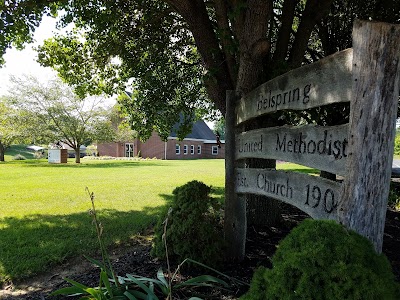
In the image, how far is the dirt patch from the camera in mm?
3398

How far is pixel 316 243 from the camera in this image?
157 centimetres

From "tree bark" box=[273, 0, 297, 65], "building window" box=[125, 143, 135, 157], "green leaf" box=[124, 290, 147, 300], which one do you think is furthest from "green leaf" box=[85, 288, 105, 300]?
"building window" box=[125, 143, 135, 157]

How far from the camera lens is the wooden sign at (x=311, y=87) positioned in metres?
1.92

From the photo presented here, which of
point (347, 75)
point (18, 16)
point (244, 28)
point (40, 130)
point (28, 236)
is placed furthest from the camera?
point (40, 130)

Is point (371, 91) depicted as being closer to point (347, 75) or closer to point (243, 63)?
point (347, 75)

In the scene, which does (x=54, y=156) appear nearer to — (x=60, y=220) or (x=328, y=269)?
(x=60, y=220)

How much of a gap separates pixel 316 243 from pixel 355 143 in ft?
1.90

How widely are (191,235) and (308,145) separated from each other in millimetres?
1897

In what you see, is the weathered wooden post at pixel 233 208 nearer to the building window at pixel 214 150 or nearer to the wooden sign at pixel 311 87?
the wooden sign at pixel 311 87

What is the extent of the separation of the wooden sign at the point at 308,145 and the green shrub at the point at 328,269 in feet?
1.41

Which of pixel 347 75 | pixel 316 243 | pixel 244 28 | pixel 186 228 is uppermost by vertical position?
pixel 244 28

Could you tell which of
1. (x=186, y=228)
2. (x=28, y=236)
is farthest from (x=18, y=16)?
(x=186, y=228)

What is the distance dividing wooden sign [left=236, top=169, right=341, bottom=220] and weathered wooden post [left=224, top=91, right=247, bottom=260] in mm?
497

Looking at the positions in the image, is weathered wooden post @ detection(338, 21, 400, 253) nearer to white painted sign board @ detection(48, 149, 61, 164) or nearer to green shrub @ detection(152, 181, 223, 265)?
green shrub @ detection(152, 181, 223, 265)
